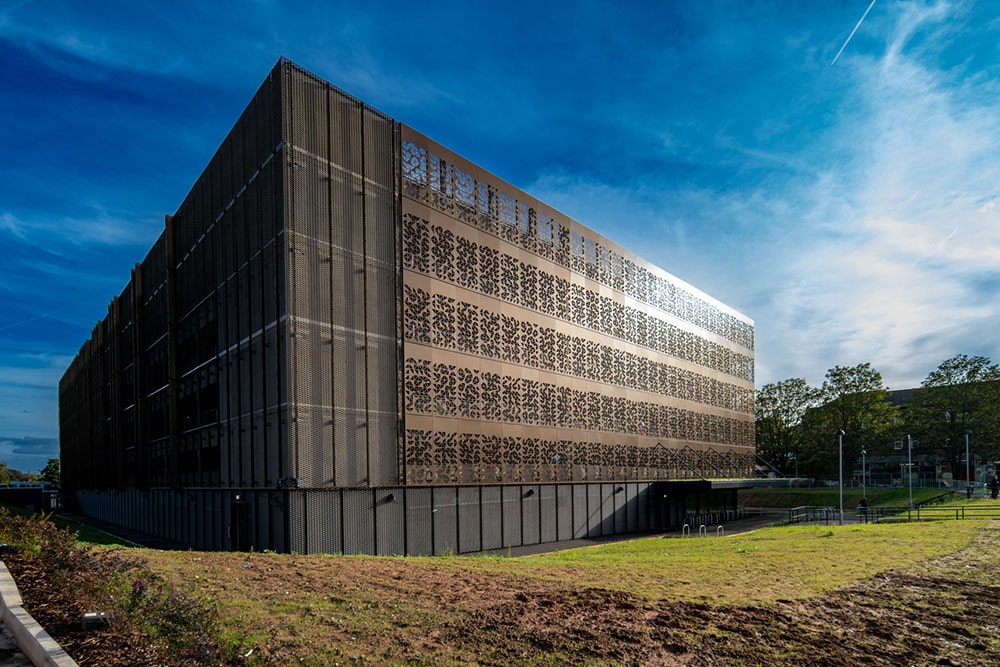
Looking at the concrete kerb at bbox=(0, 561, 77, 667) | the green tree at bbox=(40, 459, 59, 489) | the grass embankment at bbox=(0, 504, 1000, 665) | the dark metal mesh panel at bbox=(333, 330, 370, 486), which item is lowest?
the green tree at bbox=(40, 459, 59, 489)

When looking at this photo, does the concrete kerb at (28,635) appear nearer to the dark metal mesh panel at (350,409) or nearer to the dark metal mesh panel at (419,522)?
the dark metal mesh panel at (350,409)

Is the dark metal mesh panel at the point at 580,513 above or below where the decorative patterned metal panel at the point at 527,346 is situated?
below

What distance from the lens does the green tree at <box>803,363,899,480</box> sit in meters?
83.1

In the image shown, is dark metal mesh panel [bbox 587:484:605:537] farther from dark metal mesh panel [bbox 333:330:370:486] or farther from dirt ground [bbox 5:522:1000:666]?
dirt ground [bbox 5:522:1000:666]

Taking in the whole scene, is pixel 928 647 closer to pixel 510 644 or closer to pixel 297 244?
pixel 510 644

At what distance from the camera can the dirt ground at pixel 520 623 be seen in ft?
29.7

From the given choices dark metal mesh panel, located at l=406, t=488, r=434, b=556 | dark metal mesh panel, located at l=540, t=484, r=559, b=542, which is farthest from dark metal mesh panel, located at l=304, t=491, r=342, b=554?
dark metal mesh panel, located at l=540, t=484, r=559, b=542

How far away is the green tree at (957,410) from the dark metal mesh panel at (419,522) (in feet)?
236

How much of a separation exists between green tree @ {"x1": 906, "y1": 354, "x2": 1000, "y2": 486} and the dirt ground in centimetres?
7575

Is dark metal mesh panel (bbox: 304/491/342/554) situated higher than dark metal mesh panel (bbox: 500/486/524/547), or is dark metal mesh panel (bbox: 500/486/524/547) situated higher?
dark metal mesh panel (bbox: 304/491/342/554)

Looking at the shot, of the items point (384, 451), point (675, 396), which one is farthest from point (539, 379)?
point (675, 396)

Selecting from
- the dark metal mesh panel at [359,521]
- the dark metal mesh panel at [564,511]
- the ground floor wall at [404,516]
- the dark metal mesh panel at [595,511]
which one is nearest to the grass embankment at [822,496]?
the ground floor wall at [404,516]

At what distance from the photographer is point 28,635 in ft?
27.0

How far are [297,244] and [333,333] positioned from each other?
3.61 meters
